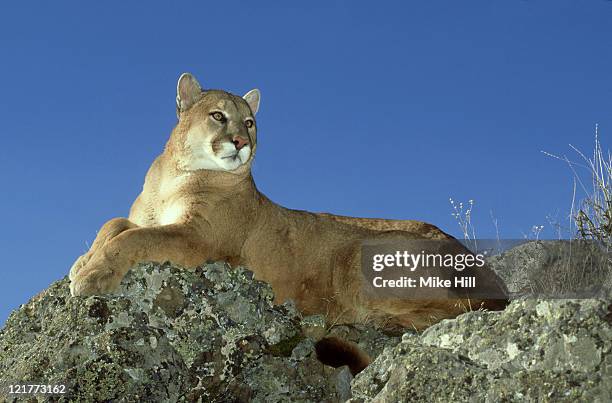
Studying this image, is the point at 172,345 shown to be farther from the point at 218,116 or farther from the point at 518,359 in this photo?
the point at 518,359

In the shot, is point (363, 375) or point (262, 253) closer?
point (363, 375)

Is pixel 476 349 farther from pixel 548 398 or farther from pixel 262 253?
pixel 262 253

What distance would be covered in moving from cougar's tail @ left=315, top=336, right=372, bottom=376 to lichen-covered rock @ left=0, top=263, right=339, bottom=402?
88 mm

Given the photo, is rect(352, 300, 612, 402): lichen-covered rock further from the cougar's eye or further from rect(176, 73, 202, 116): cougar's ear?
rect(176, 73, 202, 116): cougar's ear

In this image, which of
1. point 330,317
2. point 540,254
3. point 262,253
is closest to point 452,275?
point 330,317

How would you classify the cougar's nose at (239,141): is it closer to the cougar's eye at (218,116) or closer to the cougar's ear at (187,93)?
the cougar's eye at (218,116)

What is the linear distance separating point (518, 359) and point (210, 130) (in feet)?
15.2

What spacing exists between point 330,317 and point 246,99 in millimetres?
2528

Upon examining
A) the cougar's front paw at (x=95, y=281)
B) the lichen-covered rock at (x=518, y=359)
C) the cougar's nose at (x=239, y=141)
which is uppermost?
the cougar's nose at (x=239, y=141)

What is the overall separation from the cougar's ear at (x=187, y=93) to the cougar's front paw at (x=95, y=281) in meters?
2.22

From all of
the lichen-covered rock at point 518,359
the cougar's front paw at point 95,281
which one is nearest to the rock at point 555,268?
the cougar's front paw at point 95,281

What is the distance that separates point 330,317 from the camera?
296 inches

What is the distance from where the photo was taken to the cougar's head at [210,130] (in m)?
7.43

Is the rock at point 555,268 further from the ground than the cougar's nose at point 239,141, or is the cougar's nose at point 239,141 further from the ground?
the cougar's nose at point 239,141
